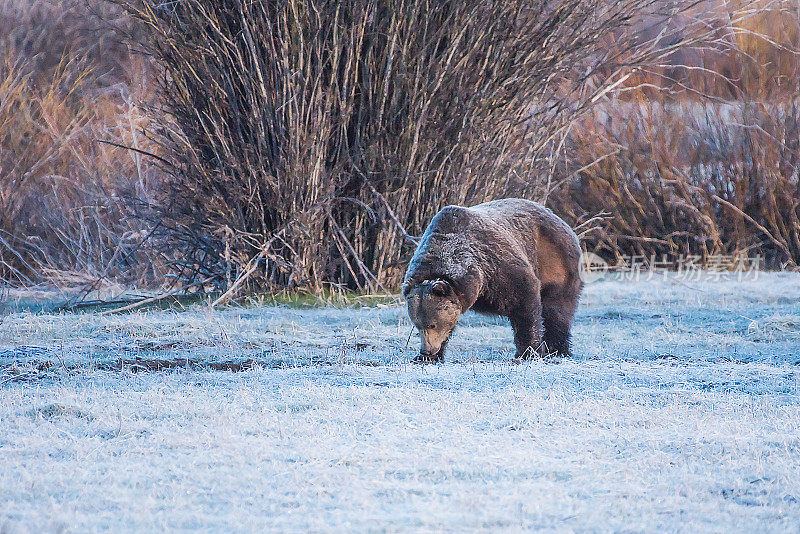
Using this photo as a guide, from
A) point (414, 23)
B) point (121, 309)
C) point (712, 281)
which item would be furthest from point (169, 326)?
point (712, 281)

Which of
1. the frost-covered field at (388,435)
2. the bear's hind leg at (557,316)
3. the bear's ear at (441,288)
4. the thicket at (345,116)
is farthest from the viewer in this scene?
the thicket at (345,116)

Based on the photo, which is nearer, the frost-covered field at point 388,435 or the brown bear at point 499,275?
the frost-covered field at point 388,435

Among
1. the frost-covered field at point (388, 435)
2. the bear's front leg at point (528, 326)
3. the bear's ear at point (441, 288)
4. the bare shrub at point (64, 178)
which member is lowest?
the frost-covered field at point (388, 435)

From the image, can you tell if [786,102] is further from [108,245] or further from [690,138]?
[108,245]

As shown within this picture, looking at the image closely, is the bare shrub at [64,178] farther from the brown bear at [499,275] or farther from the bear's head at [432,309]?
the bear's head at [432,309]

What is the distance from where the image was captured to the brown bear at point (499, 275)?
5410 mm

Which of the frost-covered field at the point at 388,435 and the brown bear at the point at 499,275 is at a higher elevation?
the brown bear at the point at 499,275

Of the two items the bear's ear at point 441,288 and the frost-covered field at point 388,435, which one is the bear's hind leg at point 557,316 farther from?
the bear's ear at point 441,288

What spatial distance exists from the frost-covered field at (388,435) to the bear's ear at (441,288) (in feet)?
1.29

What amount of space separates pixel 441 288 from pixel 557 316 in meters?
1.09

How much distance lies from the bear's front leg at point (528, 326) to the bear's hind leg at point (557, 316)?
1.24ft

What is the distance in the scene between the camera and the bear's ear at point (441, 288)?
17.4 ft

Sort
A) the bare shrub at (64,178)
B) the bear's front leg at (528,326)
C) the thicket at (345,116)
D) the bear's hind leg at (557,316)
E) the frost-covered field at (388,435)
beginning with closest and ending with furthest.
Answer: the frost-covered field at (388,435) < the bear's front leg at (528,326) < the bear's hind leg at (557,316) < the thicket at (345,116) < the bare shrub at (64,178)

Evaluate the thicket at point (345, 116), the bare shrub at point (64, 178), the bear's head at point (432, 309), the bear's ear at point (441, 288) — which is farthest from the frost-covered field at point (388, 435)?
the bare shrub at point (64, 178)
